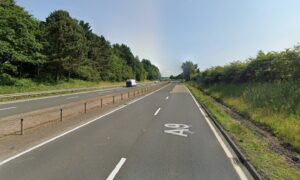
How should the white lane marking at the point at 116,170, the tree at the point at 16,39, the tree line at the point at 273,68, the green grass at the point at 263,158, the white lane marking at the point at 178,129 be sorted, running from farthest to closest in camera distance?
the tree at the point at 16,39
the tree line at the point at 273,68
the white lane marking at the point at 178,129
the green grass at the point at 263,158
the white lane marking at the point at 116,170

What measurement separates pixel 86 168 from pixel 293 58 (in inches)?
667

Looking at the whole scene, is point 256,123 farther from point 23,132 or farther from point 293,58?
point 23,132

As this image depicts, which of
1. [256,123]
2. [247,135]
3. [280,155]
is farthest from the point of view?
[256,123]

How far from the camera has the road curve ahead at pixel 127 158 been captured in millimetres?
5258

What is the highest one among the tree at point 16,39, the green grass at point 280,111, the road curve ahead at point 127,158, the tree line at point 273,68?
the tree at point 16,39

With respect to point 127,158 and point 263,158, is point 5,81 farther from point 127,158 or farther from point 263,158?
point 263,158

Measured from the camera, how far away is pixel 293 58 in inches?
674

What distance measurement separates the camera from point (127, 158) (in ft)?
20.9

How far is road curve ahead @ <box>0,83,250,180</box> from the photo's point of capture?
17.3 ft

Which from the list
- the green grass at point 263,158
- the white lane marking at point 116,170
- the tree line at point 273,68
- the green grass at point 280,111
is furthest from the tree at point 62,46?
the white lane marking at point 116,170

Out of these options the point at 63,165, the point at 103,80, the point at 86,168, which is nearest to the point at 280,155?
the point at 86,168

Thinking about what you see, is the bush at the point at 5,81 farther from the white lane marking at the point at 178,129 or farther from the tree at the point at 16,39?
the white lane marking at the point at 178,129

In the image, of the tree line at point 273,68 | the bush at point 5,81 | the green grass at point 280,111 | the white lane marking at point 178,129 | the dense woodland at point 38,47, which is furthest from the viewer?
the dense woodland at point 38,47

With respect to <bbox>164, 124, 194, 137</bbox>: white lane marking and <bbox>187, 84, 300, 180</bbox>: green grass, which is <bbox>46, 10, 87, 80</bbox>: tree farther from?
A: <bbox>187, 84, 300, 180</bbox>: green grass
